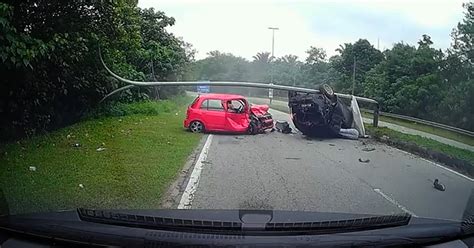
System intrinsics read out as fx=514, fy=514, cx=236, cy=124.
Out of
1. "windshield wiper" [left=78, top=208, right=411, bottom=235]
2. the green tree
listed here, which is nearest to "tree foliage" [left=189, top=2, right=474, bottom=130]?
the green tree

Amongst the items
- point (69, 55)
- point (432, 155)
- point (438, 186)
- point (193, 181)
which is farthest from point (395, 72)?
point (69, 55)

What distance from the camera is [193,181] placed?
402cm

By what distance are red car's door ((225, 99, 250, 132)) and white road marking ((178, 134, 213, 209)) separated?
199 mm

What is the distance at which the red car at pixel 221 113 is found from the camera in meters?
4.17

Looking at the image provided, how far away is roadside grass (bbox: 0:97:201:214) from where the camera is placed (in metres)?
3.62

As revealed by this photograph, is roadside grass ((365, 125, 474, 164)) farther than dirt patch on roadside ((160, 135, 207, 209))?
Yes

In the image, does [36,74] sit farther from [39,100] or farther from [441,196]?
[441,196]

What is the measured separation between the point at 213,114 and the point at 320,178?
1001 millimetres

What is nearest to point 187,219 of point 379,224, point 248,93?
point 379,224

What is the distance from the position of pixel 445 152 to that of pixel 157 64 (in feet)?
8.09

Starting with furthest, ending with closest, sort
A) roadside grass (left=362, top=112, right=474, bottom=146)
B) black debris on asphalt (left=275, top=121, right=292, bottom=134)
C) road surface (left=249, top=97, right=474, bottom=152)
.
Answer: black debris on asphalt (left=275, top=121, right=292, bottom=134)
road surface (left=249, top=97, right=474, bottom=152)
roadside grass (left=362, top=112, right=474, bottom=146)

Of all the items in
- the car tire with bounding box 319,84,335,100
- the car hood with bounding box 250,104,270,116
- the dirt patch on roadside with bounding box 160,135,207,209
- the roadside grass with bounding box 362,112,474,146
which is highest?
the car tire with bounding box 319,84,335,100

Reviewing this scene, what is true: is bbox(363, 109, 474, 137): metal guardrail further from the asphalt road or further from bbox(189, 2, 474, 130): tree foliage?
the asphalt road

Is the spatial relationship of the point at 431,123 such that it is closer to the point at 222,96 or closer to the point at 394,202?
the point at 394,202
